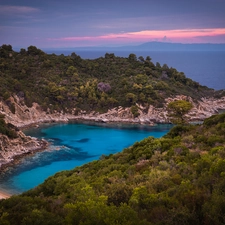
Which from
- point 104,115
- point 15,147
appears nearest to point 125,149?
point 15,147

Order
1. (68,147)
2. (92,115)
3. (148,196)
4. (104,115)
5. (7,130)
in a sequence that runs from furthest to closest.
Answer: (92,115), (104,115), (68,147), (7,130), (148,196)

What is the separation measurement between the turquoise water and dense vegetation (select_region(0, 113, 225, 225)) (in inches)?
421

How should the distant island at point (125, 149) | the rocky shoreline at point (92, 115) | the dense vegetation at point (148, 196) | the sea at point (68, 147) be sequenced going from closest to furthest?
the dense vegetation at point (148, 196) → the distant island at point (125, 149) → the sea at point (68, 147) → the rocky shoreline at point (92, 115)

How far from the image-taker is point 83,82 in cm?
5241

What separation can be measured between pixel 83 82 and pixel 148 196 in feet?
147

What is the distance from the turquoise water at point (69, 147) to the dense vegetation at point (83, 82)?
546 cm

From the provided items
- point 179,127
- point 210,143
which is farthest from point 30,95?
point 210,143

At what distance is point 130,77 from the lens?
55.2m

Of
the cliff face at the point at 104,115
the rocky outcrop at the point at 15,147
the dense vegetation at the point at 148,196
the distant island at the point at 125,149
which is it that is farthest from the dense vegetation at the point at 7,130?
the dense vegetation at the point at 148,196

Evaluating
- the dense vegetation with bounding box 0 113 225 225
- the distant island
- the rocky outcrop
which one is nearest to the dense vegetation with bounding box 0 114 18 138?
the distant island

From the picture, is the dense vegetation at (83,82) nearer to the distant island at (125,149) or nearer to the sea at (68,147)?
the distant island at (125,149)

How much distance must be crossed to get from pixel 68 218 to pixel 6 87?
131ft

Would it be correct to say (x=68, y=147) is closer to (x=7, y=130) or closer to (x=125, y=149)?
(x=7, y=130)

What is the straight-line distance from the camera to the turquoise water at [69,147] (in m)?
24.6
